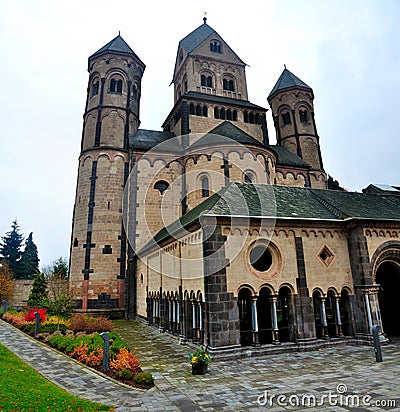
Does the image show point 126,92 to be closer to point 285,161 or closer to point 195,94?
point 195,94

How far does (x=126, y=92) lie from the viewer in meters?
34.1

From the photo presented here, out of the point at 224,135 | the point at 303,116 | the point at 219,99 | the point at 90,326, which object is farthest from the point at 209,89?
the point at 90,326

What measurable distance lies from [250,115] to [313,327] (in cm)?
2564

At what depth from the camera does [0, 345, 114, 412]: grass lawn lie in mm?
6523

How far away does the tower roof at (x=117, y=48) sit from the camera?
34.6 metres

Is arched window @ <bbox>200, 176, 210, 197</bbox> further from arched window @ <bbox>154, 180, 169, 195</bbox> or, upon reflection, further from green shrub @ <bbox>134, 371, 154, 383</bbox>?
green shrub @ <bbox>134, 371, 154, 383</bbox>

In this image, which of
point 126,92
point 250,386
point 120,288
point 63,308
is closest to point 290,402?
point 250,386

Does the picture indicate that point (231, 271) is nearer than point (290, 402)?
No

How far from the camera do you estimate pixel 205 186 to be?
1037 inches

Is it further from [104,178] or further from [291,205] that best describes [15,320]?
[291,205]

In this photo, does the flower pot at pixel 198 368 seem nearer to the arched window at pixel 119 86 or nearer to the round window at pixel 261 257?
the round window at pixel 261 257

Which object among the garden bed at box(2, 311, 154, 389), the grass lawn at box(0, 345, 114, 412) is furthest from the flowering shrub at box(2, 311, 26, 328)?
the grass lawn at box(0, 345, 114, 412)

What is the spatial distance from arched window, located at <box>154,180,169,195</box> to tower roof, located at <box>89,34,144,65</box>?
1700 centimetres
